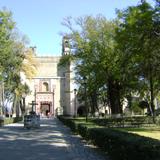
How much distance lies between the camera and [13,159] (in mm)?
15891

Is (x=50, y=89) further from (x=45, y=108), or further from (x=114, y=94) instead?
(x=114, y=94)

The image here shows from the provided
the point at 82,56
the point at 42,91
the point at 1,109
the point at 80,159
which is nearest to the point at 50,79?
the point at 42,91

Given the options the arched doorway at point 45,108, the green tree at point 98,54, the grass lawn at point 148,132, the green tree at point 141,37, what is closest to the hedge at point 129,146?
the grass lawn at point 148,132

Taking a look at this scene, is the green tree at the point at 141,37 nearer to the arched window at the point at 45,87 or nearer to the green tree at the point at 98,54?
the green tree at the point at 98,54

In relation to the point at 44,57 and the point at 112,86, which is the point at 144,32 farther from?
the point at 44,57

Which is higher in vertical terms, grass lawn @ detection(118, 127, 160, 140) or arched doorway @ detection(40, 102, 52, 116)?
arched doorway @ detection(40, 102, 52, 116)

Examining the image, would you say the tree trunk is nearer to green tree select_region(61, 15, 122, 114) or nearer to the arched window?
green tree select_region(61, 15, 122, 114)

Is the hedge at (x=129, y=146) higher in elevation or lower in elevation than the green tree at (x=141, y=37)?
lower

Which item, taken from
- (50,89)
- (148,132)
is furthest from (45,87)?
(148,132)

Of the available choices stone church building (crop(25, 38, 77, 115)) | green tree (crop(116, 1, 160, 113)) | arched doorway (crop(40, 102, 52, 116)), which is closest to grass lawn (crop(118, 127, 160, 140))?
green tree (crop(116, 1, 160, 113))

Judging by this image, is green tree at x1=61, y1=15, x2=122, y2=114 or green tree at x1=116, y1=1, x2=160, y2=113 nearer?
green tree at x1=116, y1=1, x2=160, y2=113

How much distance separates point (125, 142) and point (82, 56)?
3971cm

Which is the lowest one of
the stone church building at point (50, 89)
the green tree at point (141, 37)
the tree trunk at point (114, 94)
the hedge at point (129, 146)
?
the hedge at point (129, 146)

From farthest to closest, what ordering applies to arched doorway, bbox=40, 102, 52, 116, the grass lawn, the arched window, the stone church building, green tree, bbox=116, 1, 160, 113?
the arched window < arched doorway, bbox=40, 102, 52, 116 < the stone church building < green tree, bbox=116, 1, 160, 113 < the grass lawn
